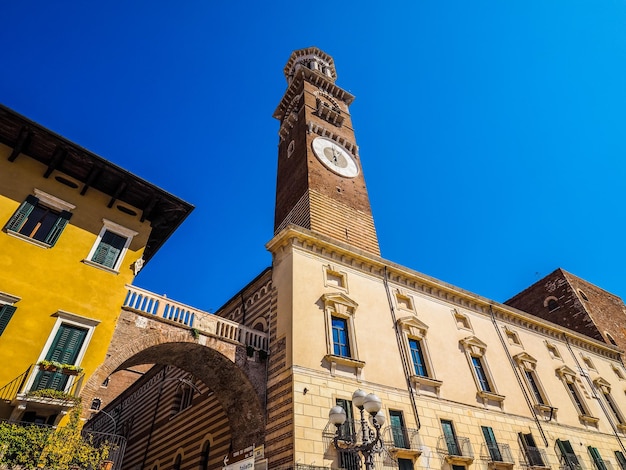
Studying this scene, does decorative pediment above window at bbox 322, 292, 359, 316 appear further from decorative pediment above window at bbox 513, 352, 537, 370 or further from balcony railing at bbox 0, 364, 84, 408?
decorative pediment above window at bbox 513, 352, 537, 370

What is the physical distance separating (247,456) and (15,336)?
8.26 metres

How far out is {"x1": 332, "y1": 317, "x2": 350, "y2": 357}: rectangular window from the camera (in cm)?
1504

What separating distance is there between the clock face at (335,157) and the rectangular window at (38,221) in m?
17.3

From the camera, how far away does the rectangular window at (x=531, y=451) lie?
17.1 meters

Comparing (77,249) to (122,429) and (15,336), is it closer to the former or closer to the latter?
(15,336)

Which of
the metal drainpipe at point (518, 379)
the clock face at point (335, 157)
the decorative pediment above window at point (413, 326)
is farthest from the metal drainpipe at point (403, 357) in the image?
the clock face at point (335, 157)

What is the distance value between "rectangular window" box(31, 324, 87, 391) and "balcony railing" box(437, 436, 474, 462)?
12.5m

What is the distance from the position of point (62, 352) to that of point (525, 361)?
70.5 ft

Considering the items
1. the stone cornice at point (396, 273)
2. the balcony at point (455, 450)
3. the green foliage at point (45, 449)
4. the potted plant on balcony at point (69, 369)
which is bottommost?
the green foliage at point (45, 449)

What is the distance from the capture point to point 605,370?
27781 mm

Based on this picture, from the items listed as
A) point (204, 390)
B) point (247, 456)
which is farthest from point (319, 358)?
point (204, 390)

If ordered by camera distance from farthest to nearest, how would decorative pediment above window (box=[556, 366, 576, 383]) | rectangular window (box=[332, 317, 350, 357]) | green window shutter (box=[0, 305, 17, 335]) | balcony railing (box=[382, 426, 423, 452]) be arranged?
decorative pediment above window (box=[556, 366, 576, 383]) < rectangular window (box=[332, 317, 350, 357]) < balcony railing (box=[382, 426, 423, 452]) < green window shutter (box=[0, 305, 17, 335])

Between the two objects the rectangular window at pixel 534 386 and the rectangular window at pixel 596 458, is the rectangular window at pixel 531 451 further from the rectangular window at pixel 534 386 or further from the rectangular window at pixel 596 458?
the rectangular window at pixel 596 458

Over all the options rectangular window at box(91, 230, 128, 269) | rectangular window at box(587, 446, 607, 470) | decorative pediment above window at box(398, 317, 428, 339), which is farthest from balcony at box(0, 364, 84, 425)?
rectangular window at box(587, 446, 607, 470)
